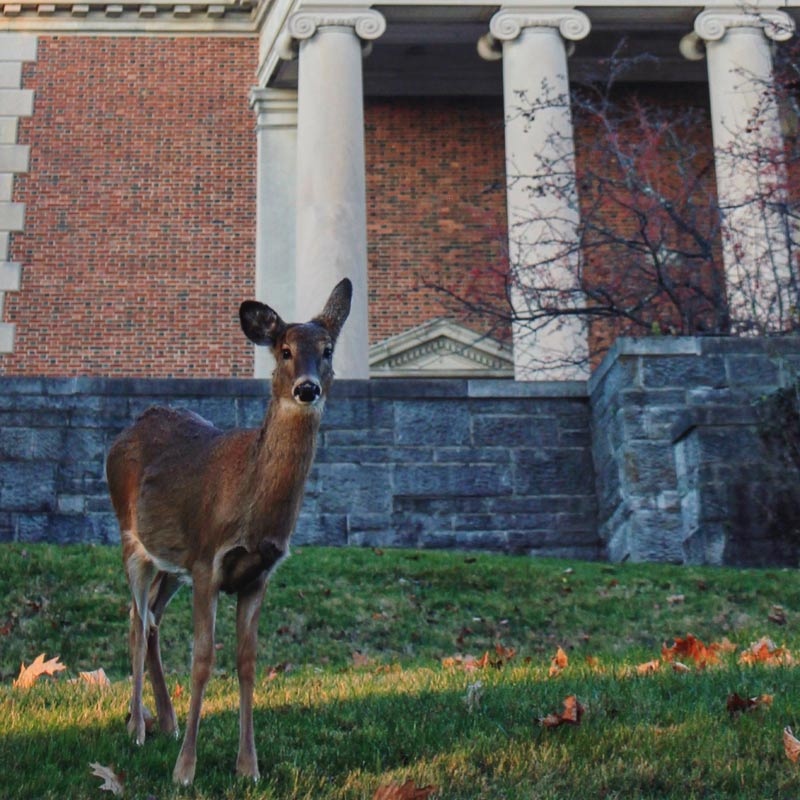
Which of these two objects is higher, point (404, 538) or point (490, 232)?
point (490, 232)

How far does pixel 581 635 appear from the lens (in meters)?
10.0

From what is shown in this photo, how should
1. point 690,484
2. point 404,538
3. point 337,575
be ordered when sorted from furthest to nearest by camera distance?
point 404,538 < point 690,484 < point 337,575

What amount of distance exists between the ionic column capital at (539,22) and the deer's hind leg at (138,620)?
18.4 meters

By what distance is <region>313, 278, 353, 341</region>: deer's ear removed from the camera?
17.6ft

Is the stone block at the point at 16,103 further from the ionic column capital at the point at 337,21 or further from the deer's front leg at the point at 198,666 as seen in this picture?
the deer's front leg at the point at 198,666

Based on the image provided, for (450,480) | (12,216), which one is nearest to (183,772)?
(450,480)

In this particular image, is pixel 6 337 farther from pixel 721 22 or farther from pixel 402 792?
pixel 402 792

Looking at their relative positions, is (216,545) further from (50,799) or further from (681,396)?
(681,396)

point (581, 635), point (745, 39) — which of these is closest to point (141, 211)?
point (745, 39)

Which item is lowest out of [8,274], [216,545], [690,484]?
[216,545]

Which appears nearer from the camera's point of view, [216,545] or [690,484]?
[216,545]

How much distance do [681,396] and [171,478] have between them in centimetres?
869

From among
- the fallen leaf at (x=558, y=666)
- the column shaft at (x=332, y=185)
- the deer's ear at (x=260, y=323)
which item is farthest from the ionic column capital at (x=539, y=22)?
the deer's ear at (x=260, y=323)

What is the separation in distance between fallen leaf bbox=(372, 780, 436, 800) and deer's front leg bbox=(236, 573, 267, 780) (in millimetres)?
479
